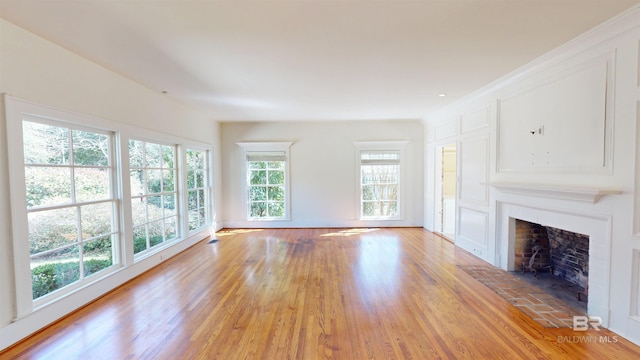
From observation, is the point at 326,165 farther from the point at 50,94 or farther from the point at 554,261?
the point at 50,94

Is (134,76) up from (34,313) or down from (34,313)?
up

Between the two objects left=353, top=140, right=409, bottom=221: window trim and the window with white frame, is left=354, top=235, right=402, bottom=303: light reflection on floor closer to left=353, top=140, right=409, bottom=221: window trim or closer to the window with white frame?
left=353, top=140, right=409, bottom=221: window trim

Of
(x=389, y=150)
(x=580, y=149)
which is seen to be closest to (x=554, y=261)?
(x=580, y=149)

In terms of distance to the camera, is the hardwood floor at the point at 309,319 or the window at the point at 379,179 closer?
the hardwood floor at the point at 309,319

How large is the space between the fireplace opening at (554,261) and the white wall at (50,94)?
5.21m

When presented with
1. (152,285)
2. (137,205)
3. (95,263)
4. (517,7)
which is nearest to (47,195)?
(95,263)

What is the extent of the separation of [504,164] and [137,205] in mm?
5274

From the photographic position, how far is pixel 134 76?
3318mm

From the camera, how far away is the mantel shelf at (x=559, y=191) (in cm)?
228

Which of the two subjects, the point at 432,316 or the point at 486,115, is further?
the point at 486,115

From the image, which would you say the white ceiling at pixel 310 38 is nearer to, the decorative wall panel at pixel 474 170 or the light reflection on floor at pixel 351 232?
the decorative wall panel at pixel 474 170

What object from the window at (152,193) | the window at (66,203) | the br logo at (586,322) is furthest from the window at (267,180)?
the br logo at (586,322)

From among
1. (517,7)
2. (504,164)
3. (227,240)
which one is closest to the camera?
(517,7)

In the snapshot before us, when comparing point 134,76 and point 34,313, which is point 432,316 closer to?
point 34,313
